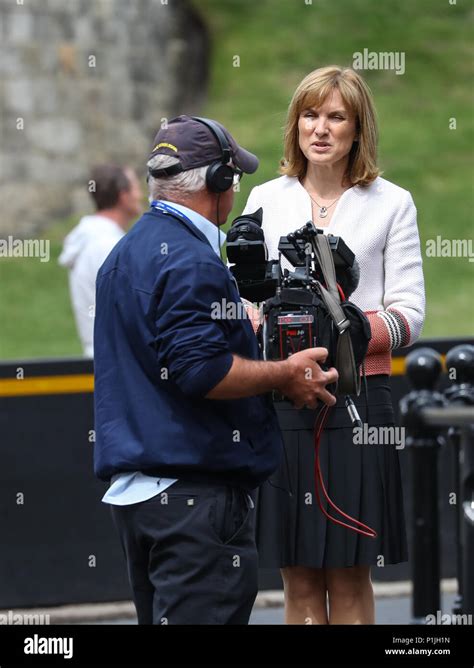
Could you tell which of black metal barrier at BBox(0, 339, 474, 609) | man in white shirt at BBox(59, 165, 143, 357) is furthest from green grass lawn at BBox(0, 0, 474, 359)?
black metal barrier at BBox(0, 339, 474, 609)

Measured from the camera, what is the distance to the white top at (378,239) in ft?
15.0

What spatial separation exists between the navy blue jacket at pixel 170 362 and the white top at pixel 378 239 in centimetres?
73

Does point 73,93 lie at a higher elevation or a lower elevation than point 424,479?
higher

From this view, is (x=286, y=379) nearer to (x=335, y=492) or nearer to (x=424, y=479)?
(x=424, y=479)

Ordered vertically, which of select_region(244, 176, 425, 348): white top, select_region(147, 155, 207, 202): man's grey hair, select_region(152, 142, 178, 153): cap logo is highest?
select_region(152, 142, 178, 153): cap logo

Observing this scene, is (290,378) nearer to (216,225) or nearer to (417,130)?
(216,225)

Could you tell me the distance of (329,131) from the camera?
15.0 ft

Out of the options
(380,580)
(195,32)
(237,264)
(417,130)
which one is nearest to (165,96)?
(195,32)

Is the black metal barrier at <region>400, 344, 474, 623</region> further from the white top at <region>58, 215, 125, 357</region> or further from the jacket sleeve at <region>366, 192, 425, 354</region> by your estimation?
the white top at <region>58, 215, 125, 357</region>

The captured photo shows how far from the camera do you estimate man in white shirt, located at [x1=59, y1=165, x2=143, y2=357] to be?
8297 mm

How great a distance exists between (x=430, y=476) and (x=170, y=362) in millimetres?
757

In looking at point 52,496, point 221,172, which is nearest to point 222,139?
point 221,172

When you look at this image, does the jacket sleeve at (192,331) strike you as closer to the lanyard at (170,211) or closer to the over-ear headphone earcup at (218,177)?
the lanyard at (170,211)

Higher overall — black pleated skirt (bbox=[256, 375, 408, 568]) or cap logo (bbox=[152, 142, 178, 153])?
cap logo (bbox=[152, 142, 178, 153])
